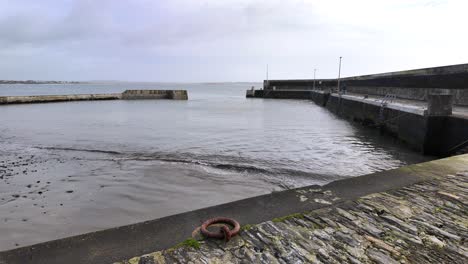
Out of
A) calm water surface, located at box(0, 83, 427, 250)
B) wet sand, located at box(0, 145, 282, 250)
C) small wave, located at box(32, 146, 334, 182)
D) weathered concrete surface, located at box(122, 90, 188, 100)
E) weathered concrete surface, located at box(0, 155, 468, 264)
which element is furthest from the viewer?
weathered concrete surface, located at box(122, 90, 188, 100)

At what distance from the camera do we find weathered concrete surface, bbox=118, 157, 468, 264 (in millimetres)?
2766

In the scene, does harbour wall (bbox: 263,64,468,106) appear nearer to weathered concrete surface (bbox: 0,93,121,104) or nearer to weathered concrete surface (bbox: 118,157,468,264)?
weathered concrete surface (bbox: 118,157,468,264)

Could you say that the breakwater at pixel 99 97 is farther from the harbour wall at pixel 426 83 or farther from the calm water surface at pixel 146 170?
the harbour wall at pixel 426 83

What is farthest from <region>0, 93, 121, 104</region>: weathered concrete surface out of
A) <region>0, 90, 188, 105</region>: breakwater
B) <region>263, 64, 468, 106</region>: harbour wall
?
<region>263, 64, 468, 106</region>: harbour wall

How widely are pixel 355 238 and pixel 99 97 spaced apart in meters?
48.1

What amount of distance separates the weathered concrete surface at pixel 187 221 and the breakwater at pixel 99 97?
39815mm

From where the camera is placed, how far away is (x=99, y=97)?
1779 inches

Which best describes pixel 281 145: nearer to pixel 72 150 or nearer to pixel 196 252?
pixel 72 150

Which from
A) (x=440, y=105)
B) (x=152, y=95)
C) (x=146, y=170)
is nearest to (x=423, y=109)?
(x=440, y=105)

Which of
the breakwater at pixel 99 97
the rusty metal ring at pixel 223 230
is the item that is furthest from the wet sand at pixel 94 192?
the breakwater at pixel 99 97

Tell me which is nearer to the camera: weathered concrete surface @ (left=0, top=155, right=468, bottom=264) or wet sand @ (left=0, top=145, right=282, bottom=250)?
weathered concrete surface @ (left=0, top=155, right=468, bottom=264)

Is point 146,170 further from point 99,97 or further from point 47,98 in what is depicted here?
point 99,97

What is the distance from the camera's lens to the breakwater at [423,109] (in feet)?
32.7

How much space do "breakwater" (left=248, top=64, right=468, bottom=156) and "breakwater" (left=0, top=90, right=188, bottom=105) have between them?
31176 mm
